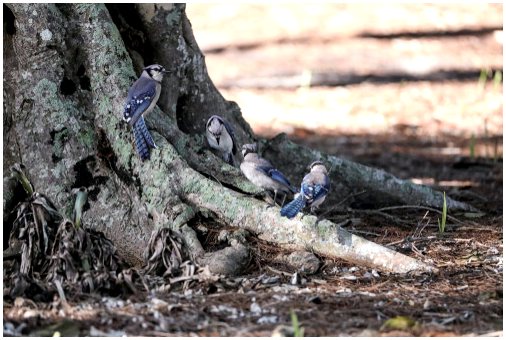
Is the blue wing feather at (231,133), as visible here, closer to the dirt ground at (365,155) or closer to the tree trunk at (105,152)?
the tree trunk at (105,152)

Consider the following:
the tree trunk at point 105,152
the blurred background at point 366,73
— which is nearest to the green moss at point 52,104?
the tree trunk at point 105,152

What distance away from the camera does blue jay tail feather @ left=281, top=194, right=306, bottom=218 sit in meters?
6.61

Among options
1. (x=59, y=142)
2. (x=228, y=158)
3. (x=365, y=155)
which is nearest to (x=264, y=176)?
(x=228, y=158)

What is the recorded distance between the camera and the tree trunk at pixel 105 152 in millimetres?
6688

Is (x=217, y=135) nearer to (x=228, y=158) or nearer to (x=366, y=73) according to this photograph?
(x=228, y=158)

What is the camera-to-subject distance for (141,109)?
6816 mm

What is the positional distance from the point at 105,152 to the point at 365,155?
5.04 meters

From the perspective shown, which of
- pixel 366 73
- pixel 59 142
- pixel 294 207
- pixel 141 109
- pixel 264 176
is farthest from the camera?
pixel 366 73

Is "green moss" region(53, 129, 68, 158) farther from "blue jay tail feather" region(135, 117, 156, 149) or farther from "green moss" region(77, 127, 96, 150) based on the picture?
"blue jay tail feather" region(135, 117, 156, 149)

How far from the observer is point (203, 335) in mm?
5152

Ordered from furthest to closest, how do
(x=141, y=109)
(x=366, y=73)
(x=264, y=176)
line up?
(x=366, y=73) → (x=264, y=176) → (x=141, y=109)

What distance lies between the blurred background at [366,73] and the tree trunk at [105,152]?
4552 millimetres

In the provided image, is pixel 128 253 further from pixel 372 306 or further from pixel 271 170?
pixel 372 306

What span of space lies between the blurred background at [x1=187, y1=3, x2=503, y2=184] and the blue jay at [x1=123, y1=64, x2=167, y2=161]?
4653 millimetres
